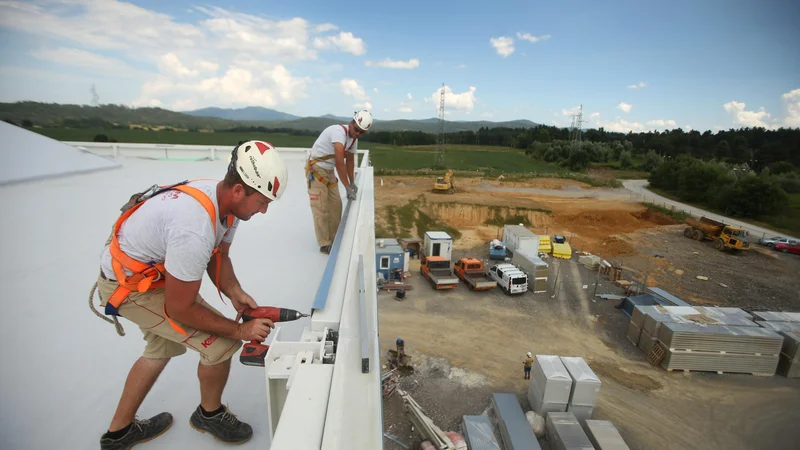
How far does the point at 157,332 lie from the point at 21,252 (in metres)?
3.01

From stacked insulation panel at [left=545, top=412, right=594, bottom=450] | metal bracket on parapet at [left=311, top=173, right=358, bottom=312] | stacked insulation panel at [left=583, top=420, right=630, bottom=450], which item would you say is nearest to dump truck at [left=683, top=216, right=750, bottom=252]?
stacked insulation panel at [left=583, top=420, right=630, bottom=450]

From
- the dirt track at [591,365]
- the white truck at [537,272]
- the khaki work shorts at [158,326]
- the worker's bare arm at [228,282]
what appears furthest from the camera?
the white truck at [537,272]

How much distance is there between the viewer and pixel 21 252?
3.63 meters

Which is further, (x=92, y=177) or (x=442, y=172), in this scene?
(x=442, y=172)

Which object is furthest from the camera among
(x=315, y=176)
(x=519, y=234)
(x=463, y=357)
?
(x=519, y=234)

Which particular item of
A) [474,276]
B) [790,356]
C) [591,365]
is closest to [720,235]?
[790,356]

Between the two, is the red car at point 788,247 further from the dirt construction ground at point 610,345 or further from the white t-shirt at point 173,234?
the white t-shirt at point 173,234

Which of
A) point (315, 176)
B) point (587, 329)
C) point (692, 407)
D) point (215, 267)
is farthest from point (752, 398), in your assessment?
point (215, 267)

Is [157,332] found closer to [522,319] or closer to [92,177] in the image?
[92,177]

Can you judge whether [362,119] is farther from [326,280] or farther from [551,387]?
[551,387]

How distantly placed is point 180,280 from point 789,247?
30667mm

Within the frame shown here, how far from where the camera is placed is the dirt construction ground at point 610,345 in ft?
29.7

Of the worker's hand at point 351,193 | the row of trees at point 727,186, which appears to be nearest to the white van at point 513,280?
the worker's hand at point 351,193

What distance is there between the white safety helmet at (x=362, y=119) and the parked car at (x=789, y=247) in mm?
28237
